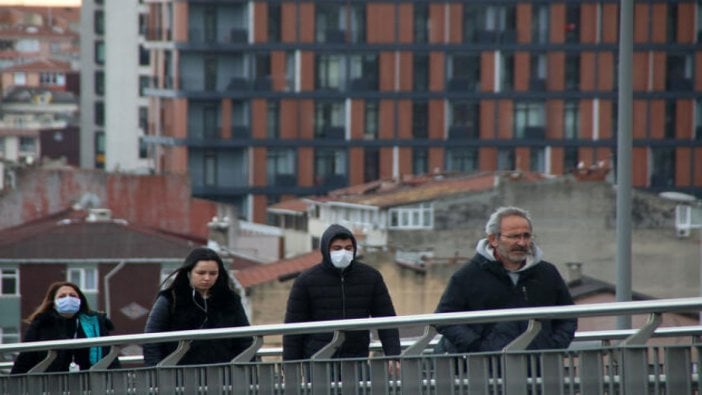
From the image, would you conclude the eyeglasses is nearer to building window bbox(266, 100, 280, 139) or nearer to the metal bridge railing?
the metal bridge railing

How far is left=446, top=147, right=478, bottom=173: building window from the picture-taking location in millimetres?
89312

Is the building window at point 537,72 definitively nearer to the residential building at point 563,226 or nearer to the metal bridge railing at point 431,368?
the residential building at point 563,226

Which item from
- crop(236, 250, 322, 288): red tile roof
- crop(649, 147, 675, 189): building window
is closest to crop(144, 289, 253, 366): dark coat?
crop(236, 250, 322, 288): red tile roof

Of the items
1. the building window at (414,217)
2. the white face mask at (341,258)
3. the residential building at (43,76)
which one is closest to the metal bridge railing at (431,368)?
the white face mask at (341,258)

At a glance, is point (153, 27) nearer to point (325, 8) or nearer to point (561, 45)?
point (325, 8)

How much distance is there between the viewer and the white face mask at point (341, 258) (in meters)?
10.7

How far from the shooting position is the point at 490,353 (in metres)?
9.36

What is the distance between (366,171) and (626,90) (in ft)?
238

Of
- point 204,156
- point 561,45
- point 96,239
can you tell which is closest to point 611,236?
point 96,239

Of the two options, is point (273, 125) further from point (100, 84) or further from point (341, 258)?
point (341, 258)

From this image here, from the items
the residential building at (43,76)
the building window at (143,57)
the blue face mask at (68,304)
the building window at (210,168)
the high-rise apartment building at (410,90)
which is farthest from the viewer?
the residential building at (43,76)

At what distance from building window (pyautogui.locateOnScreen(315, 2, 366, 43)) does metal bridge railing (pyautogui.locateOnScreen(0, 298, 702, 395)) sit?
7529cm

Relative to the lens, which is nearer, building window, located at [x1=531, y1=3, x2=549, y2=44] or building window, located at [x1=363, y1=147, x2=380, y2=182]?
building window, located at [x1=531, y1=3, x2=549, y2=44]

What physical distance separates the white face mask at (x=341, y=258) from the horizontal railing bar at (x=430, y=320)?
0.69 meters
